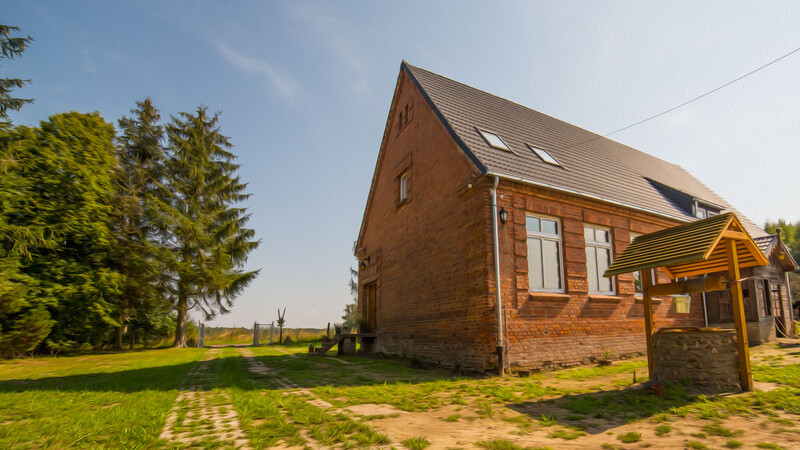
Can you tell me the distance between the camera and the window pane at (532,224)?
9.81 metres

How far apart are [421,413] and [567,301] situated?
5.83 meters

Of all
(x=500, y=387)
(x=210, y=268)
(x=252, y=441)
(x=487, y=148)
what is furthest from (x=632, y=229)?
(x=210, y=268)

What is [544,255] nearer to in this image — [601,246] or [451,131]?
[601,246]

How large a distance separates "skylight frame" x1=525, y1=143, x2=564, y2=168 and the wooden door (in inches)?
303

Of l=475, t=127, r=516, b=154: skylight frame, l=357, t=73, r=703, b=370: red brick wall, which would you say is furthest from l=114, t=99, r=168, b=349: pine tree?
l=475, t=127, r=516, b=154: skylight frame

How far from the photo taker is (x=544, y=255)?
990 cm

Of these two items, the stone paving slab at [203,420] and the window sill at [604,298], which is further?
the window sill at [604,298]

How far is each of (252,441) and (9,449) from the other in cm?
223

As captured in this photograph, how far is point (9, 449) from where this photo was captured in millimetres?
3695

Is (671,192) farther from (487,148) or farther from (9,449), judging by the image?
(9,449)

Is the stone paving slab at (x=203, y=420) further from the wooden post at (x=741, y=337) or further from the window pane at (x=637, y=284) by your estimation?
the window pane at (x=637, y=284)

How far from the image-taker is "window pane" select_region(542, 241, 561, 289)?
32.1 feet

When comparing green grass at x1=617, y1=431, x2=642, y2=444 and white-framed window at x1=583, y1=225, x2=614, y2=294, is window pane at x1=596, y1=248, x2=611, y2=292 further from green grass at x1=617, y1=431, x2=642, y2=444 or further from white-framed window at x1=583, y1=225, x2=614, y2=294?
green grass at x1=617, y1=431, x2=642, y2=444

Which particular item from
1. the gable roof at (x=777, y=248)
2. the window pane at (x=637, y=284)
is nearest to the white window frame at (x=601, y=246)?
the window pane at (x=637, y=284)
